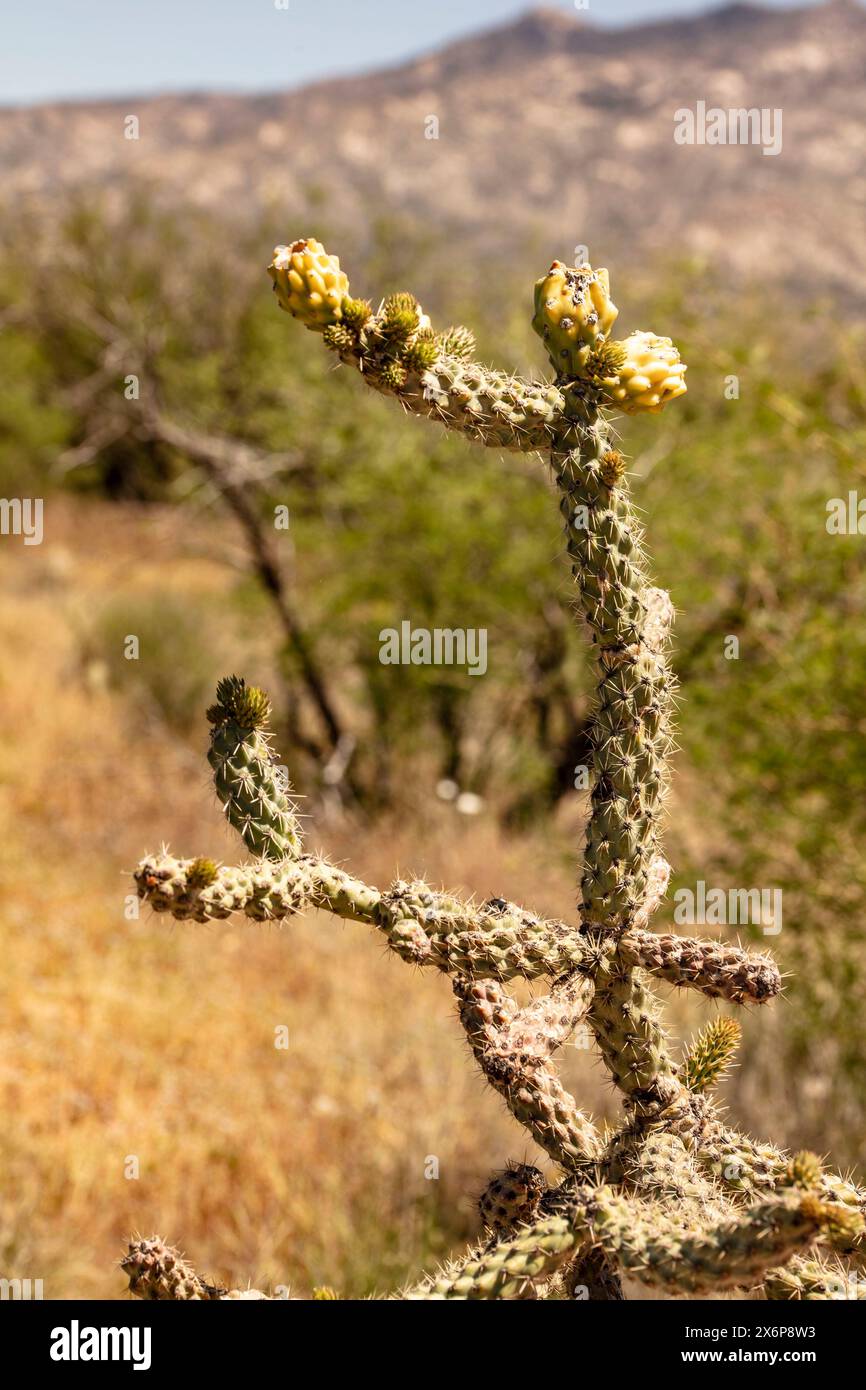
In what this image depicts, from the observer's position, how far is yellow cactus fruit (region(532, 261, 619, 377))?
1.35m

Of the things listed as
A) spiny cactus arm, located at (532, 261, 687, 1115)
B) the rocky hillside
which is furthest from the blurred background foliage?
the rocky hillside

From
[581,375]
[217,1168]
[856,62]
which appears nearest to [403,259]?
[217,1168]

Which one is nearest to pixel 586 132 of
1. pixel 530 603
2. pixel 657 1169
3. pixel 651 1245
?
pixel 530 603

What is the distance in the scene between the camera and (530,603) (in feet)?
20.3

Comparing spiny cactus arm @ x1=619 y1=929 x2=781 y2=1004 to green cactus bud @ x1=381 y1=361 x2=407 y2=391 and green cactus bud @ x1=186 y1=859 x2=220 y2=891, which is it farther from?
green cactus bud @ x1=381 y1=361 x2=407 y2=391

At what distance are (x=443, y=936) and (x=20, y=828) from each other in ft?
19.4

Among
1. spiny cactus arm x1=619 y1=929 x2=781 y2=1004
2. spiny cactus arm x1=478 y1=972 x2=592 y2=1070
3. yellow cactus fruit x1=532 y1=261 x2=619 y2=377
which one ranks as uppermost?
yellow cactus fruit x1=532 y1=261 x2=619 y2=377

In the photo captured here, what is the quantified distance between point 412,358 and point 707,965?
2.63 ft

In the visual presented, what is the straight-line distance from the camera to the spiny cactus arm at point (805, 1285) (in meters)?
1.40

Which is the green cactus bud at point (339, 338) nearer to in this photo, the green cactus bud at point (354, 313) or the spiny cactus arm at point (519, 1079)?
the green cactus bud at point (354, 313)

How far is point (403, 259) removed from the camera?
1497 cm

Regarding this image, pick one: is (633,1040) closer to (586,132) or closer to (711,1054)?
(711,1054)

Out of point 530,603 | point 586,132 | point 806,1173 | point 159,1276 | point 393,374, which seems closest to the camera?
point 806,1173
